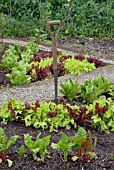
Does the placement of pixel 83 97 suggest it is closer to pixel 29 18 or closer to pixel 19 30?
pixel 19 30

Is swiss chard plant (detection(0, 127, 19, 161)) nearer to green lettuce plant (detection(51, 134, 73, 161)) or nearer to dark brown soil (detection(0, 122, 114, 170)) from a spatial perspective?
dark brown soil (detection(0, 122, 114, 170))

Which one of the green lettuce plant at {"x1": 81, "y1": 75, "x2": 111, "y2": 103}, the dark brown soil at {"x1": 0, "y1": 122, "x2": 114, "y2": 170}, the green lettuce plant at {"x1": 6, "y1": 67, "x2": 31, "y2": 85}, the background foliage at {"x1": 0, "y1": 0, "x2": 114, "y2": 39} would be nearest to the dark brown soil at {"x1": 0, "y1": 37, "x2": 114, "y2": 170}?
the dark brown soil at {"x1": 0, "y1": 122, "x2": 114, "y2": 170}

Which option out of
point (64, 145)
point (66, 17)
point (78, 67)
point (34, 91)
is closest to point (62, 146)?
point (64, 145)

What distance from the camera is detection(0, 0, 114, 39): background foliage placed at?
9961 millimetres

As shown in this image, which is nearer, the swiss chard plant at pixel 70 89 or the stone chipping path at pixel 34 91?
the swiss chard plant at pixel 70 89

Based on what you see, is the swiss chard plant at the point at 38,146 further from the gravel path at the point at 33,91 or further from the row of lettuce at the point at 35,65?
the row of lettuce at the point at 35,65

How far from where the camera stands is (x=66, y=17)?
34.1 feet

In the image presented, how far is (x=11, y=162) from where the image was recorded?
4.30 metres

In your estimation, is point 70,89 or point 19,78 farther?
point 19,78

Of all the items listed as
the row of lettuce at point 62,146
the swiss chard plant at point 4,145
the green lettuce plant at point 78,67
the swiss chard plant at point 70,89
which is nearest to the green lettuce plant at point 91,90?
the swiss chard plant at point 70,89

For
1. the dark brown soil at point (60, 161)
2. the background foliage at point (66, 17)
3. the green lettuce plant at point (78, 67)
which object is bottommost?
the dark brown soil at point (60, 161)

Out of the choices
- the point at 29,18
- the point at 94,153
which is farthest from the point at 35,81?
the point at 29,18

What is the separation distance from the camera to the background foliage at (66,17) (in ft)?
32.7

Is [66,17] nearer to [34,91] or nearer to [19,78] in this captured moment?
[19,78]
